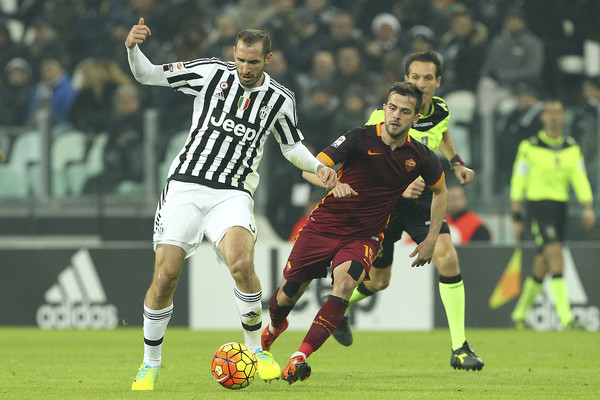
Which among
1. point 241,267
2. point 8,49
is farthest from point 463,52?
point 241,267

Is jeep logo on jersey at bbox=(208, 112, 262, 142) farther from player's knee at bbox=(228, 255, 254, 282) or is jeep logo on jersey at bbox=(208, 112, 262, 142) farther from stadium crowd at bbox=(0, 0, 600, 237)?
stadium crowd at bbox=(0, 0, 600, 237)

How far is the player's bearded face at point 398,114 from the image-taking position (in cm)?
673

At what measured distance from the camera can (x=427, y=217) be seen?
8.20m

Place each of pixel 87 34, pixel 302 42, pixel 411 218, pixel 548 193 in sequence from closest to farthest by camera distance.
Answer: pixel 411 218 → pixel 548 193 → pixel 302 42 → pixel 87 34

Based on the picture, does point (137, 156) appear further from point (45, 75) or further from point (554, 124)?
point (554, 124)

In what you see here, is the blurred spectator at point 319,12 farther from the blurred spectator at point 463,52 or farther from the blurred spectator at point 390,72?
the blurred spectator at point 463,52

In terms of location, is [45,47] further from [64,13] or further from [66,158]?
[66,158]

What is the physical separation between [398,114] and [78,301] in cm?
748

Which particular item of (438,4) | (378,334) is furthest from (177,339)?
(438,4)

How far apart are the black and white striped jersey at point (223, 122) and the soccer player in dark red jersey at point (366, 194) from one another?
0.46 metres

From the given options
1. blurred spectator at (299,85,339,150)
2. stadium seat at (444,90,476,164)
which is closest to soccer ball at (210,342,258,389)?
stadium seat at (444,90,476,164)

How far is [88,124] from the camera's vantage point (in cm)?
1346

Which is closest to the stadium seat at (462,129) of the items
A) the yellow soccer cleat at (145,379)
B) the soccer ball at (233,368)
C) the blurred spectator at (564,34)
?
the blurred spectator at (564,34)

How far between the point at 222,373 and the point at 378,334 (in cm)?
621
